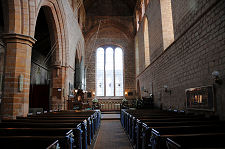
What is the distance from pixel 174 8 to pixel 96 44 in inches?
447

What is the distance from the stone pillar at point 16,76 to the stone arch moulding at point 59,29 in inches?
133

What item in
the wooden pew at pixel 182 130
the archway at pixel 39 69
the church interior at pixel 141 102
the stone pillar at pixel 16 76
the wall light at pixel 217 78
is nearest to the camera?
the wooden pew at pixel 182 130

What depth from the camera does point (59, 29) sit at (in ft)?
28.0

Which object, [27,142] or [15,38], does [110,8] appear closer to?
[15,38]

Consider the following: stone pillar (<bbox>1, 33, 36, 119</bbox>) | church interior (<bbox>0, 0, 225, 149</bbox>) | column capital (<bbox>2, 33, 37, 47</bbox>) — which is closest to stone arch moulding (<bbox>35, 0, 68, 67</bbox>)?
church interior (<bbox>0, 0, 225, 149</bbox>)

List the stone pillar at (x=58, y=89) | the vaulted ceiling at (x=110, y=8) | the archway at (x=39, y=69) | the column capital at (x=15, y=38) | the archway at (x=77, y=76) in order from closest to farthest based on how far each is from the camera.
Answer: the column capital at (x=15, y=38)
the stone pillar at (x=58, y=89)
the archway at (x=39, y=69)
the archway at (x=77, y=76)
the vaulted ceiling at (x=110, y=8)

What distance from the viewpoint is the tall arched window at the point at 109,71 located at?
651 inches

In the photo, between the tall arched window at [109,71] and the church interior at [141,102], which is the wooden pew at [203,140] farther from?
the tall arched window at [109,71]

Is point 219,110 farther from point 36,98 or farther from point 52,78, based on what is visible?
point 36,98

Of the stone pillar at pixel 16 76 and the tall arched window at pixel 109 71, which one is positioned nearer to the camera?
the stone pillar at pixel 16 76

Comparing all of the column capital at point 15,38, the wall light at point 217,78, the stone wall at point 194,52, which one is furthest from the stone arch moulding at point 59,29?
the wall light at point 217,78

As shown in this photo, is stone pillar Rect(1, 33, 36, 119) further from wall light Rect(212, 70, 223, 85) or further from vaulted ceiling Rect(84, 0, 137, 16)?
vaulted ceiling Rect(84, 0, 137, 16)

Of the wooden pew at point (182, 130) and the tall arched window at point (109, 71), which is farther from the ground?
the tall arched window at point (109, 71)

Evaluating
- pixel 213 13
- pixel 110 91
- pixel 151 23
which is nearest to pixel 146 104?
pixel 151 23
